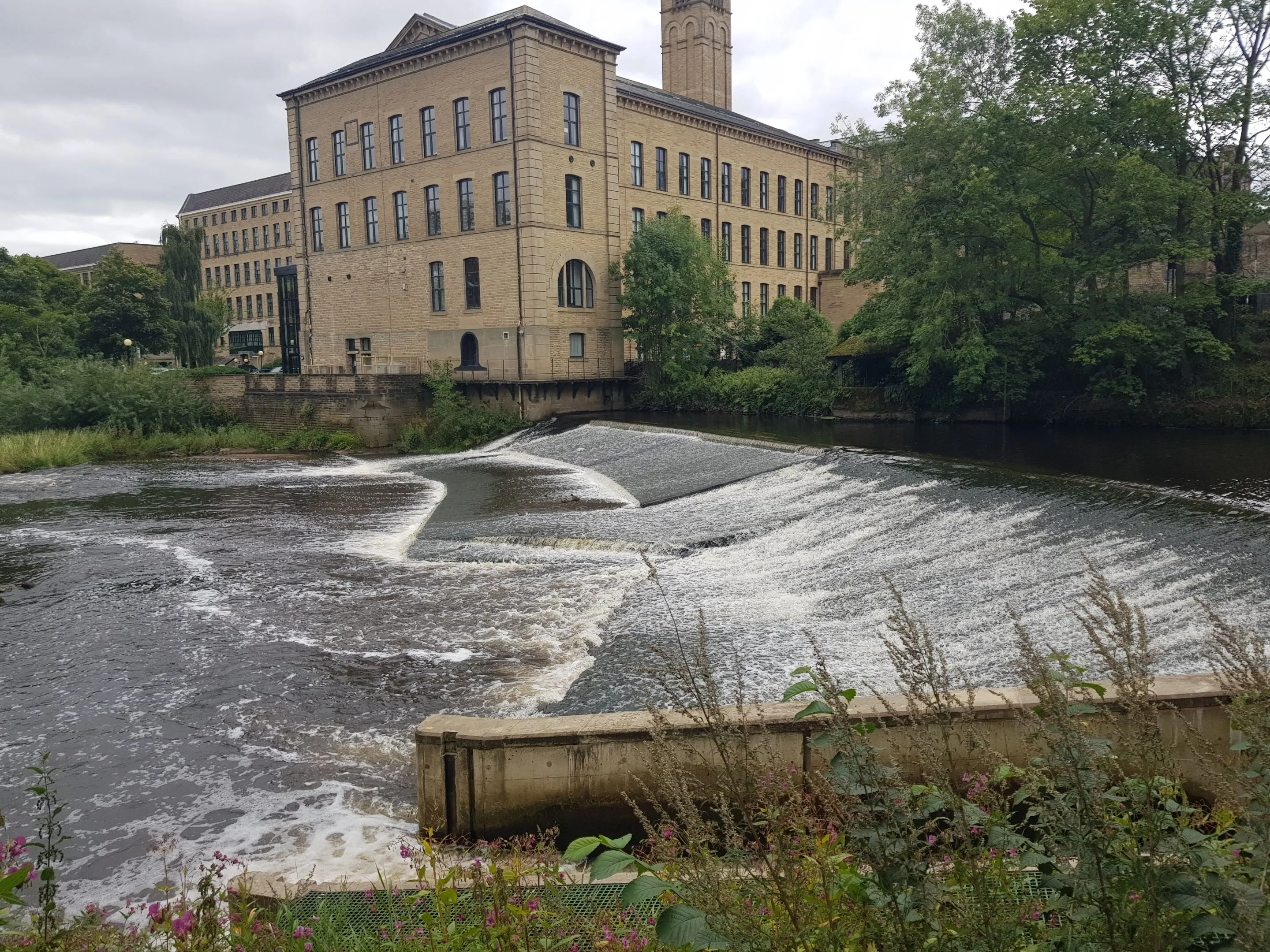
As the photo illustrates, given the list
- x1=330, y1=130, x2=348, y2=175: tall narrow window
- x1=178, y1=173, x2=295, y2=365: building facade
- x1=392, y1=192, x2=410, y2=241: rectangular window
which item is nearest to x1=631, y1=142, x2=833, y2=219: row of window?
x1=392, y1=192, x2=410, y2=241: rectangular window

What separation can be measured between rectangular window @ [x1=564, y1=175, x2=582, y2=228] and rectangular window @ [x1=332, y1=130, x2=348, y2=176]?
1126 centimetres

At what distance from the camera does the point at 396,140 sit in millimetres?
39750

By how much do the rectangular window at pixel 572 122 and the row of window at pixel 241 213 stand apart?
57503 millimetres

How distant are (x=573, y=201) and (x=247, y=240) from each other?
66.2m

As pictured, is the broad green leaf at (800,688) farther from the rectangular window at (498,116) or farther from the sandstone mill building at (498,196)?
the rectangular window at (498,116)

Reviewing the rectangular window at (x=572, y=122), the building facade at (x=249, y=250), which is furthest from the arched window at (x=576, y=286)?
the building facade at (x=249, y=250)

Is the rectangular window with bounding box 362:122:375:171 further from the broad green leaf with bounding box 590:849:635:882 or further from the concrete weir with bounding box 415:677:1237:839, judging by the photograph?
the broad green leaf with bounding box 590:849:635:882

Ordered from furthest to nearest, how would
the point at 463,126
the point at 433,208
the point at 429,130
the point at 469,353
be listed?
1. the point at 433,208
2. the point at 429,130
3. the point at 469,353
4. the point at 463,126

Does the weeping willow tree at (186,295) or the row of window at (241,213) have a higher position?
the row of window at (241,213)

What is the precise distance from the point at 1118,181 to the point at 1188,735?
21.5 meters

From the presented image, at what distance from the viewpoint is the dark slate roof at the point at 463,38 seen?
34.4 metres

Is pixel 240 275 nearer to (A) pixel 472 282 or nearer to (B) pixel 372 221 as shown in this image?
(B) pixel 372 221

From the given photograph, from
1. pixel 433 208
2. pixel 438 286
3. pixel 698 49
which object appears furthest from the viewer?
pixel 698 49

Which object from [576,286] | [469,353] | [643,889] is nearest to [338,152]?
[469,353]
